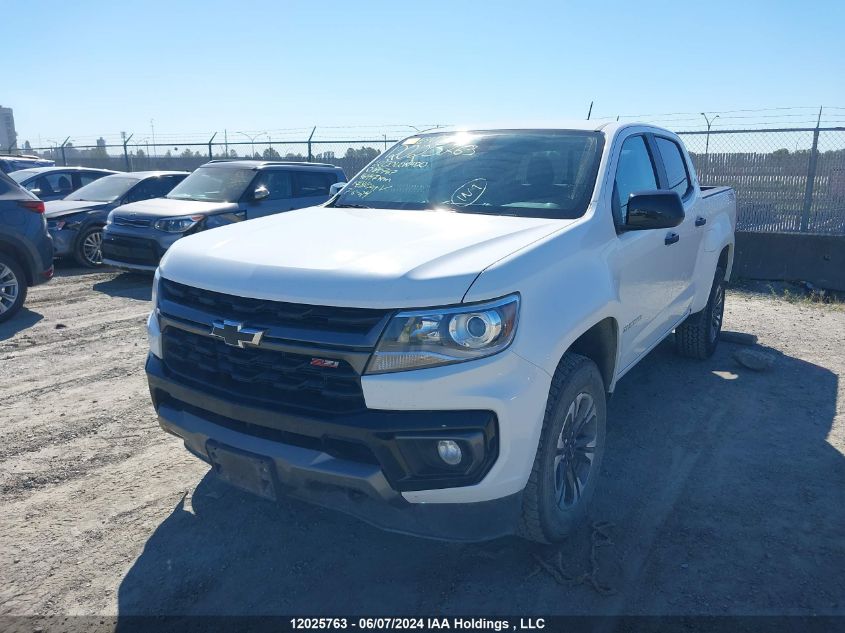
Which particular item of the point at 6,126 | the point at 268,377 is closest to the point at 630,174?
the point at 268,377

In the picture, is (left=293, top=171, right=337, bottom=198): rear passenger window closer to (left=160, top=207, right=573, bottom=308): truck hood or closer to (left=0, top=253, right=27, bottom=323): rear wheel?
(left=0, top=253, right=27, bottom=323): rear wheel

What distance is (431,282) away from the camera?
243cm

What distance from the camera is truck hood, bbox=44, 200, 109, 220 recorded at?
1012 centimetres

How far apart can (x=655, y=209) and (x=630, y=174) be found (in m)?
0.71

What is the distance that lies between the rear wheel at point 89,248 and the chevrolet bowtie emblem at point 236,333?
8729 mm

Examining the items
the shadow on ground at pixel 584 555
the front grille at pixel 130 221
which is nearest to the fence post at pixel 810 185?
the shadow on ground at pixel 584 555

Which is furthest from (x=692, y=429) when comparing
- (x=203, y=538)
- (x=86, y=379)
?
(x=86, y=379)

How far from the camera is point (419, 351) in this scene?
238cm

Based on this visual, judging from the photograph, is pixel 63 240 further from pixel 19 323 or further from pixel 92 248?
pixel 19 323

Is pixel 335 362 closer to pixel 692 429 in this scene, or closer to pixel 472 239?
pixel 472 239

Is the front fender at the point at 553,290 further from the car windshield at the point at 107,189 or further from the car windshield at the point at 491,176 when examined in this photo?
the car windshield at the point at 107,189

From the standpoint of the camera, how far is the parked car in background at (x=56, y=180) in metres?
12.2

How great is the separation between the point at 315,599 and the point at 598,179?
8.02 feet

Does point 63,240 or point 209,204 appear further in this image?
point 63,240
